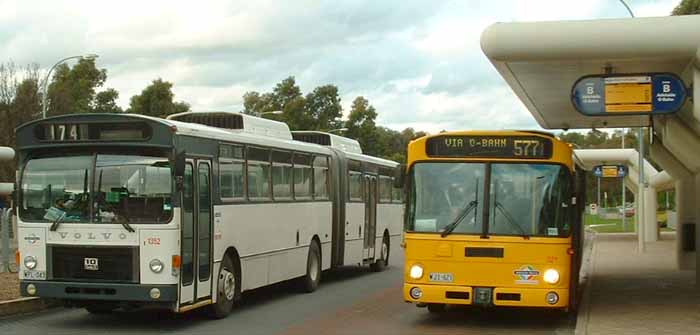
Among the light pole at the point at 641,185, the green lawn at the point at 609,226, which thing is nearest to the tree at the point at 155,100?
the green lawn at the point at 609,226

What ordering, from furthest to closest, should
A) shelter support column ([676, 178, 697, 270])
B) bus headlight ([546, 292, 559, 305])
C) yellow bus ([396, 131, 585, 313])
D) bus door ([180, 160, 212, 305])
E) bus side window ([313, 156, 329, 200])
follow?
shelter support column ([676, 178, 697, 270]), bus side window ([313, 156, 329, 200]), yellow bus ([396, 131, 585, 313]), bus headlight ([546, 292, 559, 305]), bus door ([180, 160, 212, 305])

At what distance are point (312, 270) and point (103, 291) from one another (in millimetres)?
7311

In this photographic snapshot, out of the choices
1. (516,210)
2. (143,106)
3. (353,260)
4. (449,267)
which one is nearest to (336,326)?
(449,267)

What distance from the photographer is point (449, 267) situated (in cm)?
1448

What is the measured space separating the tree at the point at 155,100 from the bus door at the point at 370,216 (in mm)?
41179

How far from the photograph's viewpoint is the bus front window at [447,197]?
47.7ft

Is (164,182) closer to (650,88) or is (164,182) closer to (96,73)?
(650,88)

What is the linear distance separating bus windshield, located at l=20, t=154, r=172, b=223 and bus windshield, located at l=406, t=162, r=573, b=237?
3457mm

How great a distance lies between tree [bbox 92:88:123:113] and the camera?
2623 inches

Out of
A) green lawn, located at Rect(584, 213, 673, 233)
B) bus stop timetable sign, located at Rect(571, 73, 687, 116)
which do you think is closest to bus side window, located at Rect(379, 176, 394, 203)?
bus stop timetable sign, located at Rect(571, 73, 687, 116)

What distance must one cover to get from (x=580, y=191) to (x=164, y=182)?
6.50 m

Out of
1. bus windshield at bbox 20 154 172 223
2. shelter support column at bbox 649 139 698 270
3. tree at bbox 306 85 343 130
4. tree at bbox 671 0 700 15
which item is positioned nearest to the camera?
bus windshield at bbox 20 154 172 223

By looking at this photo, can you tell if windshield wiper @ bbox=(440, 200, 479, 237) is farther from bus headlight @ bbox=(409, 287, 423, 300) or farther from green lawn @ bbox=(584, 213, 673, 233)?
green lawn @ bbox=(584, 213, 673, 233)

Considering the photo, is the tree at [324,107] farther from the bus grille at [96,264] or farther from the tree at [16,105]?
the bus grille at [96,264]
